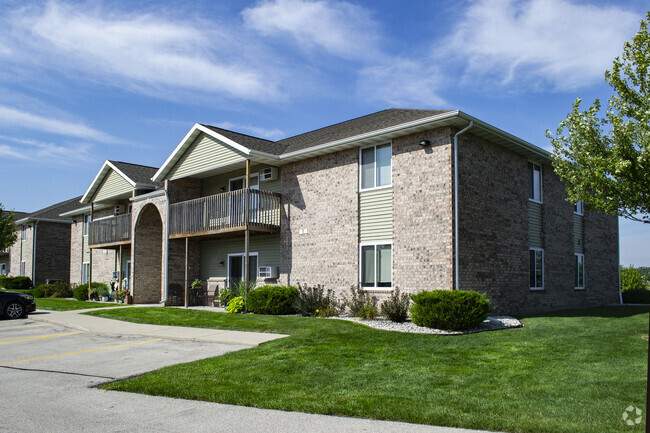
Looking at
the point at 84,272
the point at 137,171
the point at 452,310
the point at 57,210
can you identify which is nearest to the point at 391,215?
the point at 452,310

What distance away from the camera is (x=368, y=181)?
57.3 feet

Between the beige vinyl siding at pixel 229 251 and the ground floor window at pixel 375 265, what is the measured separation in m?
4.60

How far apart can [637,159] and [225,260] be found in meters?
16.3

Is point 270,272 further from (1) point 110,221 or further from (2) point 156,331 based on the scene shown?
(1) point 110,221

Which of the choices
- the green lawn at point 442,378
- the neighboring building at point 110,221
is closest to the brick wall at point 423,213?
the green lawn at point 442,378

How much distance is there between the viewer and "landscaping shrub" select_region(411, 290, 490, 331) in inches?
502

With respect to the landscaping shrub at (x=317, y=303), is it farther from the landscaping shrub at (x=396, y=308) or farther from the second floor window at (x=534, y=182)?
the second floor window at (x=534, y=182)

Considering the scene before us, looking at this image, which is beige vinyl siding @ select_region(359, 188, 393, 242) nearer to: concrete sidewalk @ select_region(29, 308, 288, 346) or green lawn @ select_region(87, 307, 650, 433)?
green lawn @ select_region(87, 307, 650, 433)

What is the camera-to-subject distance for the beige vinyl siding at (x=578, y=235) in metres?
21.9

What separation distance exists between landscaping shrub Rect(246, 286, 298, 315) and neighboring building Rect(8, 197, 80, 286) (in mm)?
27755

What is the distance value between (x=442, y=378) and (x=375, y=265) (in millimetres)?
8944

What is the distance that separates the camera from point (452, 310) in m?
12.7

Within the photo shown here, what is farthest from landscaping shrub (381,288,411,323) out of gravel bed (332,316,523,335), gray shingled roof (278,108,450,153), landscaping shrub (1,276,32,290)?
landscaping shrub (1,276,32,290)

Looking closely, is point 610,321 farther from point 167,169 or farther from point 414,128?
point 167,169
